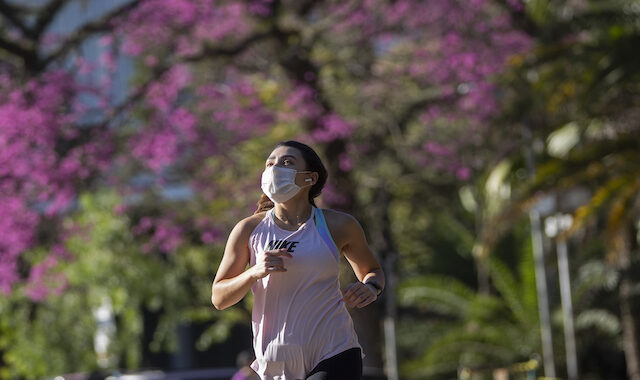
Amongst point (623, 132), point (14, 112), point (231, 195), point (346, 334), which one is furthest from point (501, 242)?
point (346, 334)

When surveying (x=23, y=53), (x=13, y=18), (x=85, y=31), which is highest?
(x=13, y=18)

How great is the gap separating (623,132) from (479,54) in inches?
104

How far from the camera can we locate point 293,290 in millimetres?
4871

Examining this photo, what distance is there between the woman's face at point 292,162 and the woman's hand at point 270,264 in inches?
16.8

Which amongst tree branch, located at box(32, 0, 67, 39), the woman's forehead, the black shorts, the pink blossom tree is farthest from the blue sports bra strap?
tree branch, located at box(32, 0, 67, 39)

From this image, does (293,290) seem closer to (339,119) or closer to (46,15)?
(339,119)

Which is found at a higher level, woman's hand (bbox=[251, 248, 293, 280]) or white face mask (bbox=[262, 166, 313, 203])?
white face mask (bbox=[262, 166, 313, 203])

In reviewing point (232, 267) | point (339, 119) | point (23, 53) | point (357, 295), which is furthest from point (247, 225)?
point (23, 53)

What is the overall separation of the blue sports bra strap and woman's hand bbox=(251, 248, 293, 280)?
253mm

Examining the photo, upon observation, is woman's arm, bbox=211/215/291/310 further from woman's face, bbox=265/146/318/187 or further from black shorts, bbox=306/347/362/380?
black shorts, bbox=306/347/362/380

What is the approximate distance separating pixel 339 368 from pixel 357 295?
0.92 ft

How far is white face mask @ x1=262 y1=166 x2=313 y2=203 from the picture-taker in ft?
16.5

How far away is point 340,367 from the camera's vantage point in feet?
16.0

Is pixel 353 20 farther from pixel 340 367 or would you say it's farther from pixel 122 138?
pixel 340 367
